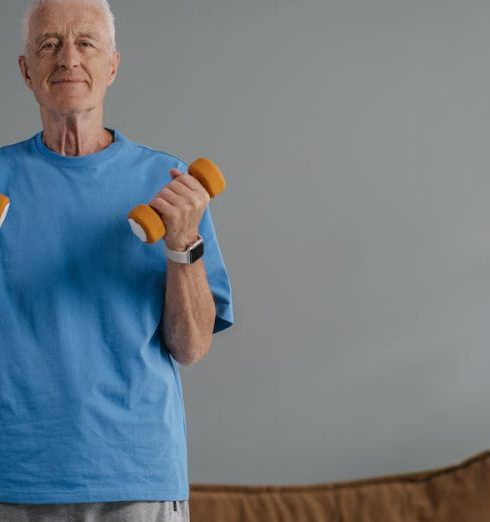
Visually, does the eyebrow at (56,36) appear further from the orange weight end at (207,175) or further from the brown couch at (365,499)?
the brown couch at (365,499)

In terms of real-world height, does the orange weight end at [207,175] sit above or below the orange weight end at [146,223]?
above

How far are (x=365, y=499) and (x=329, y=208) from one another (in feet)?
2.77

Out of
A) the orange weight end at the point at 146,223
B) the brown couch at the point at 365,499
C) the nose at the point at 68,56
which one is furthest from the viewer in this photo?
the brown couch at the point at 365,499

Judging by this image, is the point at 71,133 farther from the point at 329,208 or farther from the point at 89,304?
the point at 329,208

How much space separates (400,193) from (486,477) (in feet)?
2.84

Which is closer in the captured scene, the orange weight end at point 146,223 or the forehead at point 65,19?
the orange weight end at point 146,223

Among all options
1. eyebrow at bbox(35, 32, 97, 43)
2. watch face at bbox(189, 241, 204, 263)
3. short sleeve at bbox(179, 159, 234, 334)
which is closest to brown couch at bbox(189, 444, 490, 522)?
short sleeve at bbox(179, 159, 234, 334)

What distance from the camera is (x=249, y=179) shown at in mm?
3018

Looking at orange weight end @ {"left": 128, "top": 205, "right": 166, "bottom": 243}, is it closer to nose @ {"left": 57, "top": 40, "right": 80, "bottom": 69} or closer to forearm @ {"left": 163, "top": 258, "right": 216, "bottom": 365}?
forearm @ {"left": 163, "top": 258, "right": 216, "bottom": 365}

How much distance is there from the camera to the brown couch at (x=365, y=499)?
2.62 m

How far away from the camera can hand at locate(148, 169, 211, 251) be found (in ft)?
4.52

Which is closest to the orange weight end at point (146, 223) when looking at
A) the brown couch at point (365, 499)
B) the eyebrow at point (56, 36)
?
the eyebrow at point (56, 36)

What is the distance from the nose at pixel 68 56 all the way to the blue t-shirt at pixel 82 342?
0.13 m

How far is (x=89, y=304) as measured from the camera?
1.40m
